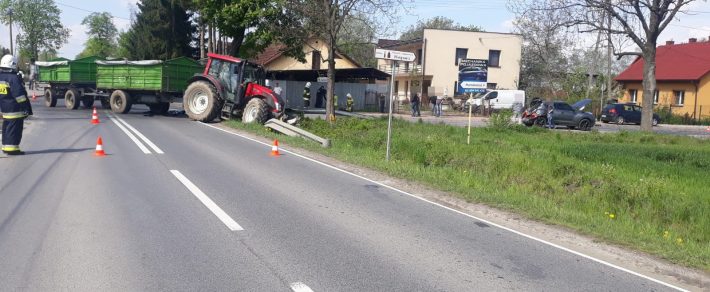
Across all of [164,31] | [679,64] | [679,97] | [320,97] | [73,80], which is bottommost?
[320,97]

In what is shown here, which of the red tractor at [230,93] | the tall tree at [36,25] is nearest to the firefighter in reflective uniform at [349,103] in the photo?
the red tractor at [230,93]

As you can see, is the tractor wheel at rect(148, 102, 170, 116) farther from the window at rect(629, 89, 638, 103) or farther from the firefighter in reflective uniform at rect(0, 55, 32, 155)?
the window at rect(629, 89, 638, 103)

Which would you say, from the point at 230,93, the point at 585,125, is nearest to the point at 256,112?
the point at 230,93

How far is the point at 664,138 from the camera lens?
82.8ft

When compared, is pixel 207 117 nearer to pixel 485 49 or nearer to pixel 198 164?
pixel 198 164

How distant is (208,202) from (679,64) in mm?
52917

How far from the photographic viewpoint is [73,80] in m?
30.7

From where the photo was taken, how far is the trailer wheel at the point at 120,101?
92.0ft

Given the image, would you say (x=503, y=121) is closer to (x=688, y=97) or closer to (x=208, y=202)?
(x=208, y=202)

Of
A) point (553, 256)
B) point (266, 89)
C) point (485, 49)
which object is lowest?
point (553, 256)

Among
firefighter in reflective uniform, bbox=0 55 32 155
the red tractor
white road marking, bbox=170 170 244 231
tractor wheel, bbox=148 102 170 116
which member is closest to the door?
the red tractor

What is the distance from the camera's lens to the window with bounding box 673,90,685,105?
51088 mm

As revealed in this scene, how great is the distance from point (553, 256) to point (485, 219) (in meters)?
2.07

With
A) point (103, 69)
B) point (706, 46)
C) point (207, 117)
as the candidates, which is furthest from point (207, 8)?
point (706, 46)
